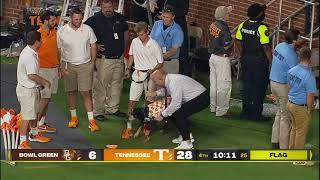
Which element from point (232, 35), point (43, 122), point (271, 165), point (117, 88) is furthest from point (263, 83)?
point (43, 122)

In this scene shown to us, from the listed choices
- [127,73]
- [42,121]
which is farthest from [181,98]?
[42,121]

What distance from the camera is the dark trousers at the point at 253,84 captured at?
6.60 m

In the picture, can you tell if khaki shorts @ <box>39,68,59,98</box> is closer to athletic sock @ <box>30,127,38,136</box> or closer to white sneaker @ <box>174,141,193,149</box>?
athletic sock @ <box>30,127,38,136</box>

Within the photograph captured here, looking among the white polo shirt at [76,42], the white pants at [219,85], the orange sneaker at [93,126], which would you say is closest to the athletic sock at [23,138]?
the orange sneaker at [93,126]

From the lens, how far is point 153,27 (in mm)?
6453

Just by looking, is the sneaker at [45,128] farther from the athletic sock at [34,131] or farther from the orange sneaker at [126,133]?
the orange sneaker at [126,133]

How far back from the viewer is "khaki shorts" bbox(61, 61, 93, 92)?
260 inches

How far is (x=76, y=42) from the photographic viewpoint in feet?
21.3

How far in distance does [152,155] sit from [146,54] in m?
0.97

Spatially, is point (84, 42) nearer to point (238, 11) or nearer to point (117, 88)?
point (117, 88)

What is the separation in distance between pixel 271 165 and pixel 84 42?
79.3 inches

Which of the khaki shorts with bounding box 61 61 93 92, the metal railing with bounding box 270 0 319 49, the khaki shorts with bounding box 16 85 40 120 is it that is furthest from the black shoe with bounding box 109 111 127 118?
the metal railing with bounding box 270 0 319 49

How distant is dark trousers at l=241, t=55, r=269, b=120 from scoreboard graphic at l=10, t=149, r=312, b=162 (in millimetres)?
629

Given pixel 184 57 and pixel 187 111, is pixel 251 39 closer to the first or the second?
pixel 184 57
